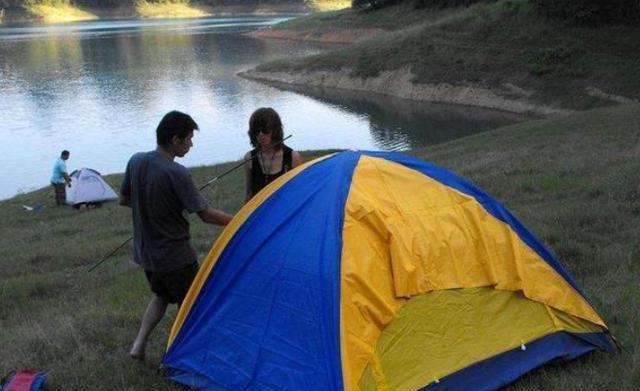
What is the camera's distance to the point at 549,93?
3697 centimetres

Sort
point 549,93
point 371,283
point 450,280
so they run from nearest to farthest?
point 371,283
point 450,280
point 549,93

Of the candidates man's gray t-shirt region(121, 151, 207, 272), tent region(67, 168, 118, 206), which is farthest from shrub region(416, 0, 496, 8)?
man's gray t-shirt region(121, 151, 207, 272)

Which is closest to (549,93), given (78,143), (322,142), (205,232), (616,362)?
(322,142)

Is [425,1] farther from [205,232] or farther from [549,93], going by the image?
[205,232]

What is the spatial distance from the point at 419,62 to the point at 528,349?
4097cm

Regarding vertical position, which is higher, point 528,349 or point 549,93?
point 528,349

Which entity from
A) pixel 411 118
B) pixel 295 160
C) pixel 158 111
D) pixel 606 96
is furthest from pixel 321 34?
pixel 295 160

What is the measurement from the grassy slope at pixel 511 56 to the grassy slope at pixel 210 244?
18.5 meters

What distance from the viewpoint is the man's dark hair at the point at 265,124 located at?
547cm

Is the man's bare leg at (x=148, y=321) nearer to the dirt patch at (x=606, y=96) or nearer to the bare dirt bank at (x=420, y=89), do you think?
the dirt patch at (x=606, y=96)


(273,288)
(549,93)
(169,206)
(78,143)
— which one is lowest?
(78,143)

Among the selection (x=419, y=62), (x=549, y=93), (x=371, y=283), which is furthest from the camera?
(x=419, y=62)

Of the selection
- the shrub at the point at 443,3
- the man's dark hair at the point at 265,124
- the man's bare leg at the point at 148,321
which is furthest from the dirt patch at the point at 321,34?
the man's bare leg at the point at 148,321

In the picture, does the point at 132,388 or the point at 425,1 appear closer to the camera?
the point at 132,388
